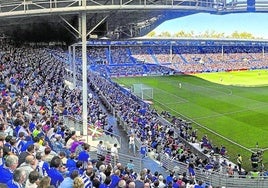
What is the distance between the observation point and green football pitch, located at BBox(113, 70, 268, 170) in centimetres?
2394

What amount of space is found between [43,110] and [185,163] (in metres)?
5.96

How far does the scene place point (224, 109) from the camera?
3450cm

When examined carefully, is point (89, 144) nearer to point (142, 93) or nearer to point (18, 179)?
point (18, 179)

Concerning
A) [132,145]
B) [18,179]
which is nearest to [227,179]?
[132,145]

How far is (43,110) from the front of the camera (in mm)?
16062

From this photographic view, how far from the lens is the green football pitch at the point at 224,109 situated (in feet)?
78.5

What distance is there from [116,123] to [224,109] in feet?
41.9

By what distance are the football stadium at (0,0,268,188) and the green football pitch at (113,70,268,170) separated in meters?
0.08

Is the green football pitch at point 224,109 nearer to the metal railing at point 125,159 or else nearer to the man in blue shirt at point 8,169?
the metal railing at point 125,159

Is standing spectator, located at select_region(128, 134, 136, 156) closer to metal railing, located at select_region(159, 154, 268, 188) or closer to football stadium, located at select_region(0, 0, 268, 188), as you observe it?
football stadium, located at select_region(0, 0, 268, 188)

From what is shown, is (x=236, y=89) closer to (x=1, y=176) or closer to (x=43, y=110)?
(x=43, y=110)

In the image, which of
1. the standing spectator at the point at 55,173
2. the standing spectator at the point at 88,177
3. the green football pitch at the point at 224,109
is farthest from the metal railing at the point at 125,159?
the standing spectator at the point at 55,173

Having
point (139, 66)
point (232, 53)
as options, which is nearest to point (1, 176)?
point (139, 66)

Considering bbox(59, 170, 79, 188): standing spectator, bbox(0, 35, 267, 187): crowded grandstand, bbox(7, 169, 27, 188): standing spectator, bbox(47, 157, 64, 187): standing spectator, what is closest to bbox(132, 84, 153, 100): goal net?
bbox(0, 35, 267, 187): crowded grandstand
